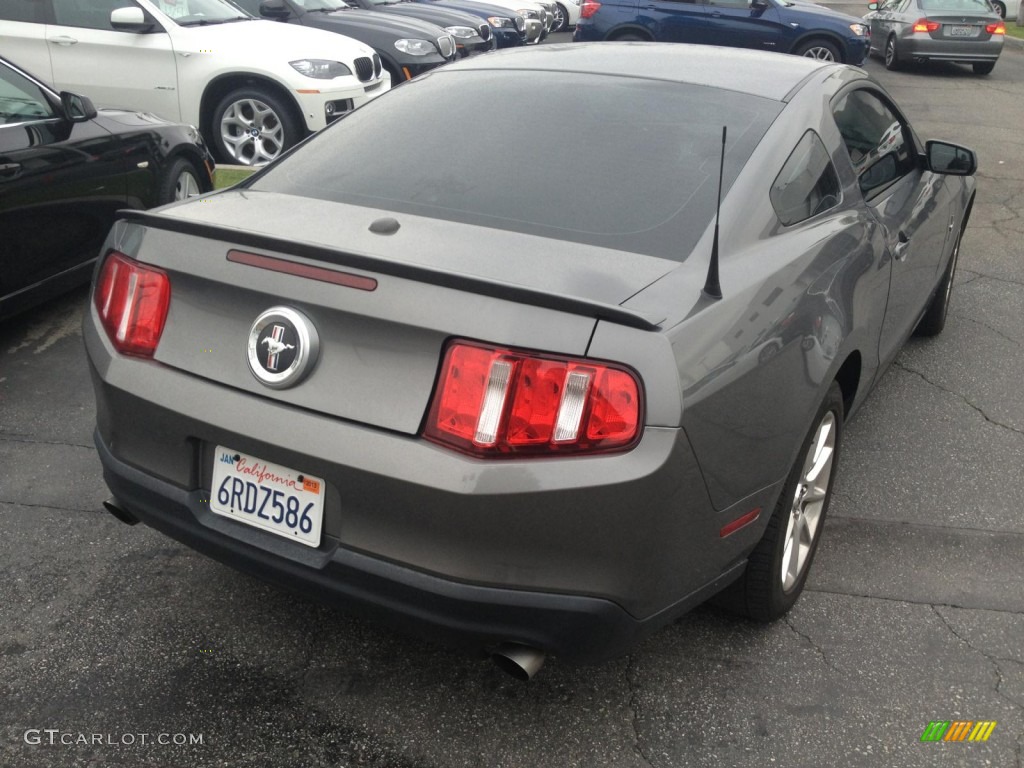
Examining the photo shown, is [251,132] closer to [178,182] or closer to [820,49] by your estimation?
[178,182]

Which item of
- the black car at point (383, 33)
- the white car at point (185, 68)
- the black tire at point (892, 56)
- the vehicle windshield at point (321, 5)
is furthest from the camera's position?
the black tire at point (892, 56)

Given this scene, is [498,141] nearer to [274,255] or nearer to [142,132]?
[274,255]

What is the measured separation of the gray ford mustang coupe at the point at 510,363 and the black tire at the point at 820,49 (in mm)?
13255

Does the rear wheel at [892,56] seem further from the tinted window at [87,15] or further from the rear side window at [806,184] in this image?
the rear side window at [806,184]

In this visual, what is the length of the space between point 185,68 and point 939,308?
5.67 metres

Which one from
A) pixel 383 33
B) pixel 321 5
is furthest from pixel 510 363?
pixel 321 5

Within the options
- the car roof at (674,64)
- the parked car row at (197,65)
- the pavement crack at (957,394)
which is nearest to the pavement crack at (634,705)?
the car roof at (674,64)

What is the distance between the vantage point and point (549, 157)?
2.94 m

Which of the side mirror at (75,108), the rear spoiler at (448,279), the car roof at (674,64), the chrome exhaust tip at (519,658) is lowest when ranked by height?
the chrome exhaust tip at (519,658)

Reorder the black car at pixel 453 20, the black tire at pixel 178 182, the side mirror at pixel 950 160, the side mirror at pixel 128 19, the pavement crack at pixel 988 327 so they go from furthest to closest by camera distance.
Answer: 1. the black car at pixel 453 20
2. the side mirror at pixel 128 19
3. the black tire at pixel 178 182
4. the pavement crack at pixel 988 327
5. the side mirror at pixel 950 160

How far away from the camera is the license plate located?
2.36 metres

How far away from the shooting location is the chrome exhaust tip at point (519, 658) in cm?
229

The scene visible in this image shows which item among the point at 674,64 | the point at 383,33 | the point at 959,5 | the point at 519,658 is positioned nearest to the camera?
the point at 519,658

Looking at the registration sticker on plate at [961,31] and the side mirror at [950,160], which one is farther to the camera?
the registration sticker on plate at [961,31]
